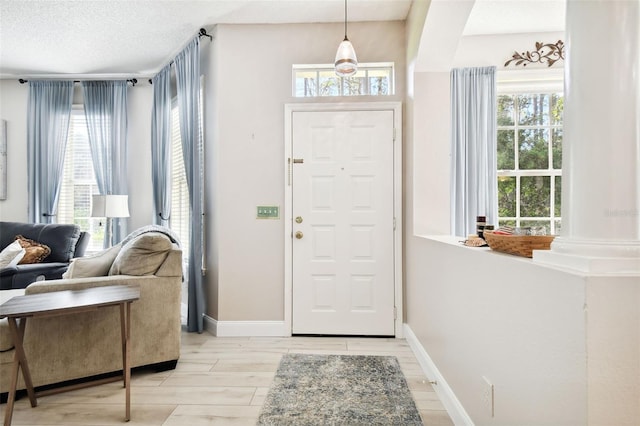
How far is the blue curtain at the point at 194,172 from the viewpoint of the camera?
131 inches

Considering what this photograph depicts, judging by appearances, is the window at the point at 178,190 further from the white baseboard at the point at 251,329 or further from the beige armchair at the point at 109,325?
the beige armchair at the point at 109,325

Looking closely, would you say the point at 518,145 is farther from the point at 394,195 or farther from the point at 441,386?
the point at 441,386

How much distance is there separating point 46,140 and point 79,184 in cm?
66

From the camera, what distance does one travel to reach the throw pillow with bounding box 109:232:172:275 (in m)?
2.38

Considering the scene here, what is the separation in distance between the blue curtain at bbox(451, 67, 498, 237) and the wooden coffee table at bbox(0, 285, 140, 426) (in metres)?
2.82

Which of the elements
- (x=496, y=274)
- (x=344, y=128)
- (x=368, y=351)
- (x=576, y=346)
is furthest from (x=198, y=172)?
(x=576, y=346)

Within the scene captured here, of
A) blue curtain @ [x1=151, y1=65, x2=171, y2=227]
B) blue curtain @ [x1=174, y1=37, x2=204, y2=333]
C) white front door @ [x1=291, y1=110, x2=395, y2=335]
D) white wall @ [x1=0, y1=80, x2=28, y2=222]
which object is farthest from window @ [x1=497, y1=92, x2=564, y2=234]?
white wall @ [x1=0, y1=80, x2=28, y2=222]

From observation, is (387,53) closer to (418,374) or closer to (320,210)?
(320,210)

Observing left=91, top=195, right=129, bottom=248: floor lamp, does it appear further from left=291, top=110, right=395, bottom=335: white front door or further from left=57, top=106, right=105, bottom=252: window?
left=291, top=110, right=395, bottom=335: white front door

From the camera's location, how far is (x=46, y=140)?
14.5ft

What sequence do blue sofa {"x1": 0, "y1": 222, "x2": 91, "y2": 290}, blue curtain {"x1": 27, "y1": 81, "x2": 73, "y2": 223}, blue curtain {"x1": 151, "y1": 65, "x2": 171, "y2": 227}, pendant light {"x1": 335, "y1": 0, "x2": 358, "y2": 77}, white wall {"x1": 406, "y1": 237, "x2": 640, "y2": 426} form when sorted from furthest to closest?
blue curtain {"x1": 27, "y1": 81, "x2": 73, "y2": 223}, blue curtain {"x1": 151, "y1": 65, "x2": 171, "y2": 227}, blue sofa {"x1": 0, "y1": 222, "x2": 91, "y2": 290}, pendant light {"x1": 335, "y1": 0, "x2": 358, "y2": 77}, white wall {"x1": 406, "y1": 237, "x2": 640, "y2": 426}

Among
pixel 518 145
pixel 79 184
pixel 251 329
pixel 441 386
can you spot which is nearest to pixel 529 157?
pixel 518 145

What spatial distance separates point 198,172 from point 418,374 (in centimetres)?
263

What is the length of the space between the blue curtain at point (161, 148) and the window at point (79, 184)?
3.41 feet
